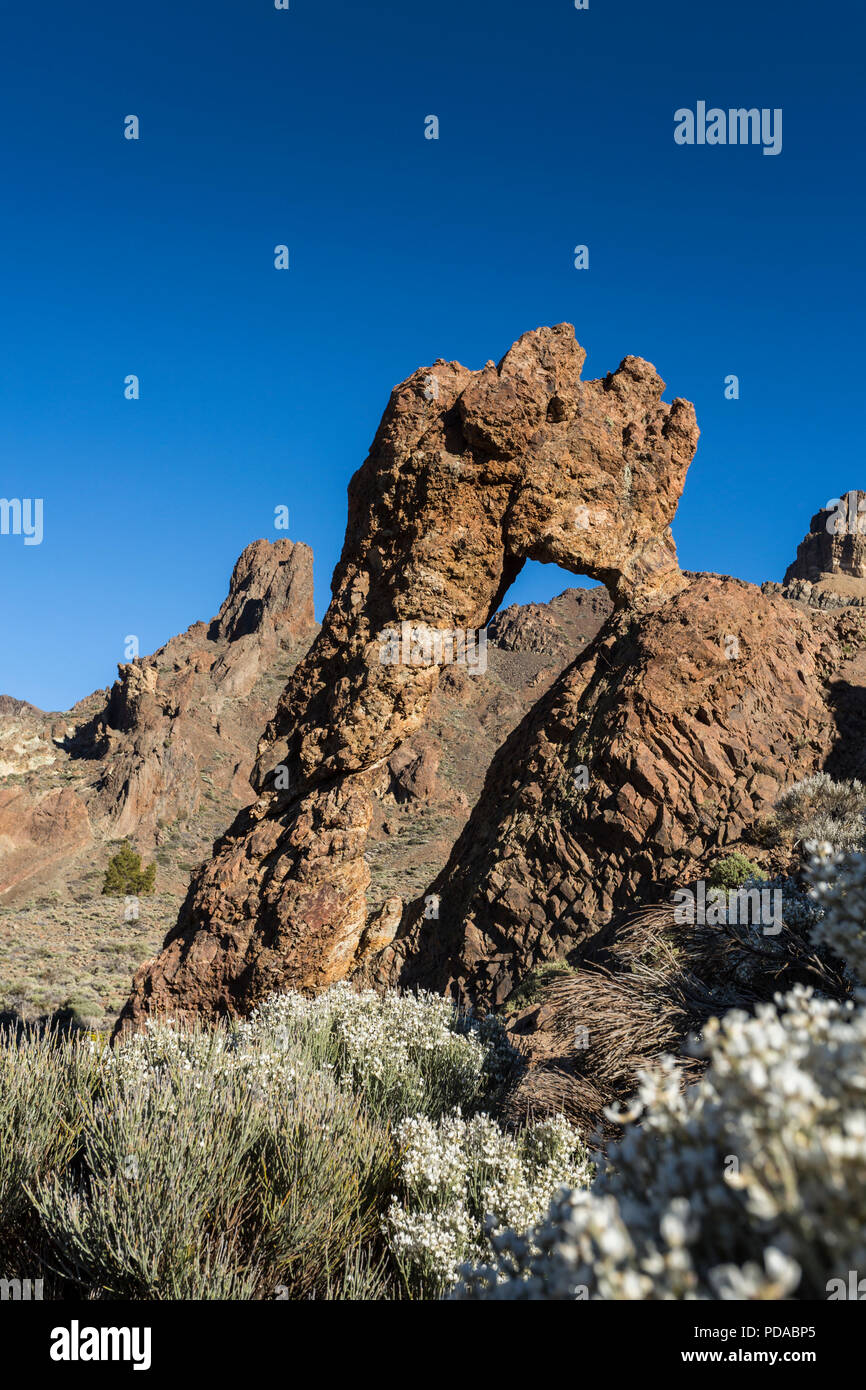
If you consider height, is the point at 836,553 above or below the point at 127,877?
above

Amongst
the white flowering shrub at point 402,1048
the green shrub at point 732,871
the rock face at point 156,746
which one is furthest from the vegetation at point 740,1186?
the rock face at point 156,746

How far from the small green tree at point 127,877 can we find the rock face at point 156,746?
2.33 m

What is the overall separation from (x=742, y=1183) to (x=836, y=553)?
82.4 metres

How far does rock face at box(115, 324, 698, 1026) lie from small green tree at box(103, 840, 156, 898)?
3089 centimetres

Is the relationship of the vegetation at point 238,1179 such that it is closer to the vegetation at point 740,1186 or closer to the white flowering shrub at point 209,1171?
the white flowering shrub at point 209,1171

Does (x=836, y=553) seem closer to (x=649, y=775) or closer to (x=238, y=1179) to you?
(x=649, y=775)

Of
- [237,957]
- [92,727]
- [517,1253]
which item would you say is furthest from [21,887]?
[517,1253]

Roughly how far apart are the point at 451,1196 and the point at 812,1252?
377 centimetres

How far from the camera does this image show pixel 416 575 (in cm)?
Result: 1097

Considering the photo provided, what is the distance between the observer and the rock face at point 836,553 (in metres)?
60.6

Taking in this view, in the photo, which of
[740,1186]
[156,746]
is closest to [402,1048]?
[740,1186]

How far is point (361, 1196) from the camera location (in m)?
4.83
